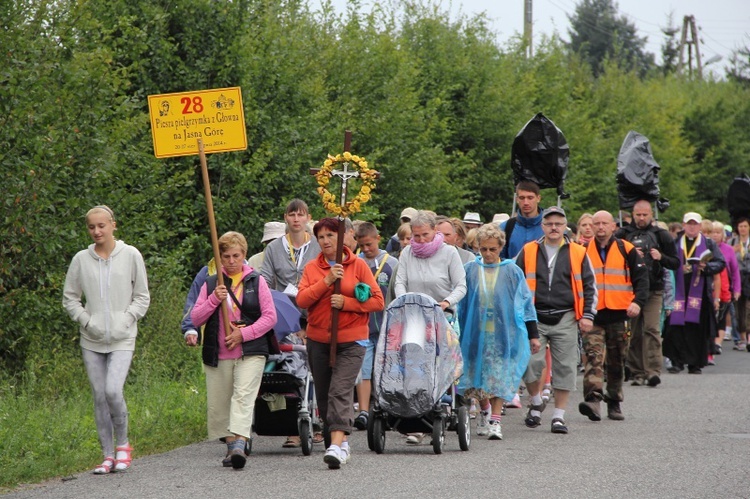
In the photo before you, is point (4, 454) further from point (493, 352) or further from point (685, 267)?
point (685, 267)

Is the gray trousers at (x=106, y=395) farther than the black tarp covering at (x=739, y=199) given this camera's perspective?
No

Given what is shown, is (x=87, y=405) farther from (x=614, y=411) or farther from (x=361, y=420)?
(x=614, y=411)

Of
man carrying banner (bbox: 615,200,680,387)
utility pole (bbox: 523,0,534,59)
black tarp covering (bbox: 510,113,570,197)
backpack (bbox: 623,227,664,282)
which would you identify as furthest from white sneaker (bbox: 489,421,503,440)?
utility pole (bbox: 523,0,534,59)

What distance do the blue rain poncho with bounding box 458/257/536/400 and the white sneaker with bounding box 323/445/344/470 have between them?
7.95 ft

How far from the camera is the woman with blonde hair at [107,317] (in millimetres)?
Answer: 10000

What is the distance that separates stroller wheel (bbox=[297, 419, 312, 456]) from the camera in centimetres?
1098

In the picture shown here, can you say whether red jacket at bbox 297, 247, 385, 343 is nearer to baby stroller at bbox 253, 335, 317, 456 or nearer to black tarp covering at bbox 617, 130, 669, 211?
baby stroller at bbox 253, 335, 317, 456

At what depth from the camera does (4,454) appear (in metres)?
10.0

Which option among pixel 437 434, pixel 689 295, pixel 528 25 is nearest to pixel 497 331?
pixel 437 434

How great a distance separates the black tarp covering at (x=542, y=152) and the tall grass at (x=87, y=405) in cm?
443

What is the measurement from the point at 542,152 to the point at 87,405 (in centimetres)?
612

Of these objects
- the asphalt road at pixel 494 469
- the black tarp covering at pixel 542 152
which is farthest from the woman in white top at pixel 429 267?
the black tarp covering at pixel 542 152

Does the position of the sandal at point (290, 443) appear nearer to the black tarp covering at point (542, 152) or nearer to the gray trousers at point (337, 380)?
the gray trousers at point (337, 380)

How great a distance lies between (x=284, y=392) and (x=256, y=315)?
0.86 m
